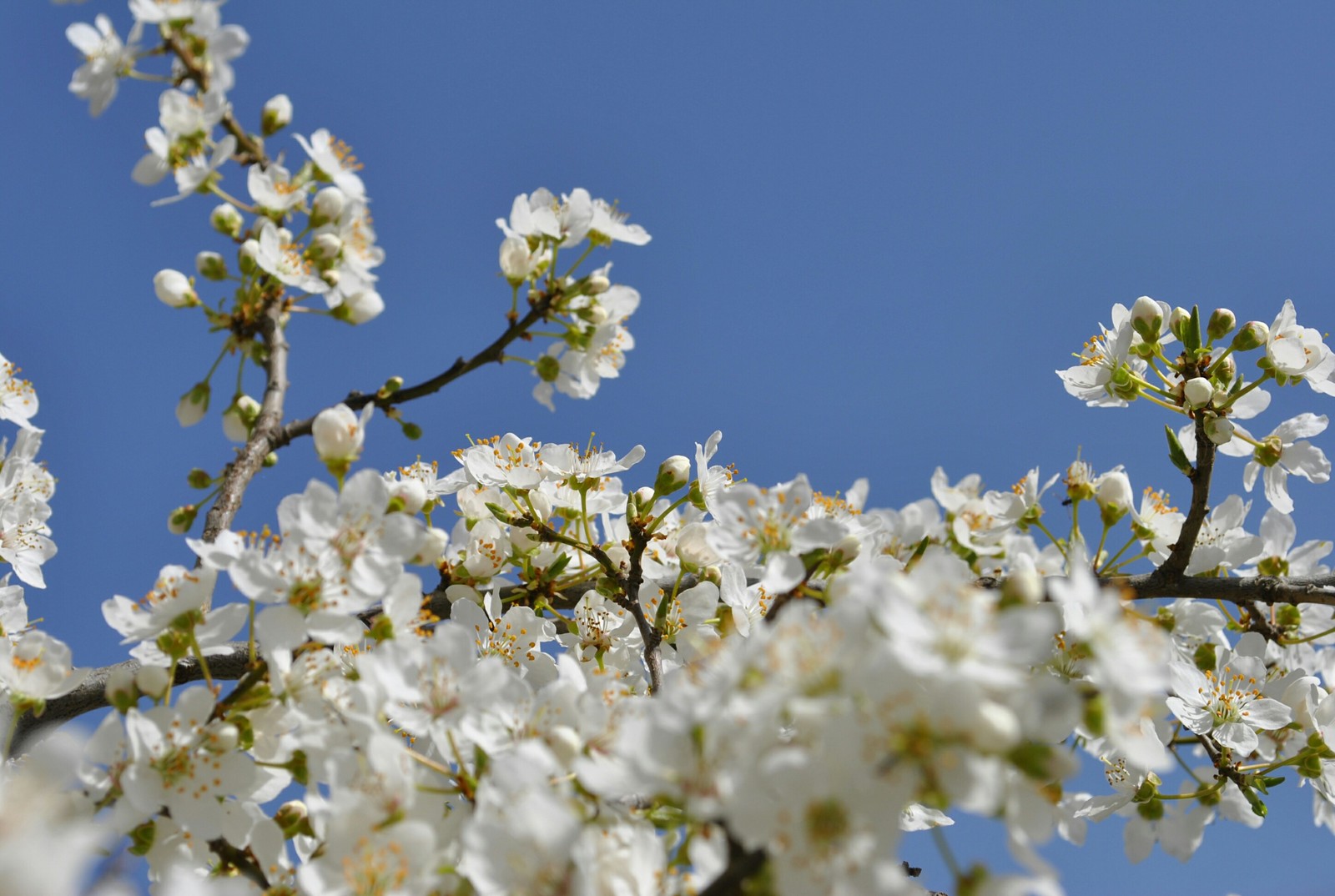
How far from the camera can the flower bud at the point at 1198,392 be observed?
113 inches

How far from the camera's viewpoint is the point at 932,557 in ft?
4.79

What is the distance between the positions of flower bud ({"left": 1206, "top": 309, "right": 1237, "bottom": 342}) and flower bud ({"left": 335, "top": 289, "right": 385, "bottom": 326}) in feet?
9.02

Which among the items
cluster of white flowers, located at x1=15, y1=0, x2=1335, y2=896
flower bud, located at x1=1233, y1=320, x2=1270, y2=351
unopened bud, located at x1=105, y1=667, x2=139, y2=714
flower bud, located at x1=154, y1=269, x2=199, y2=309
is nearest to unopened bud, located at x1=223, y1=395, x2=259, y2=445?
cluster of white flowers, located at x1=15, y1=0, x2=1335, y2=896

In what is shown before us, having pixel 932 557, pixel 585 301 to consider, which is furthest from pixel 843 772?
pixel 585 301

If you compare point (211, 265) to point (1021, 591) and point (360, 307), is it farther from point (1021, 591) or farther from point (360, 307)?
point (1021, 591)

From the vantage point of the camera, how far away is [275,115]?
2826mm

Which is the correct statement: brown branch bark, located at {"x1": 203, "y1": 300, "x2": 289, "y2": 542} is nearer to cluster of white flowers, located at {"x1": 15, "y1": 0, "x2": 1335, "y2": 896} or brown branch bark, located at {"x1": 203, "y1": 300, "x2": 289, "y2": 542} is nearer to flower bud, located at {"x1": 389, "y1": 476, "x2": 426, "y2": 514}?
cluster of white flowers, located at {"x1": 15, "y1": 0, "x2": 1335, "y2": 896}

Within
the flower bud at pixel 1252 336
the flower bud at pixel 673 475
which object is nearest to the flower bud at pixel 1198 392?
the flower bud at pixel 1252 336

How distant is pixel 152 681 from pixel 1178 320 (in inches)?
127

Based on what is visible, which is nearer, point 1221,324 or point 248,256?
point 248,256

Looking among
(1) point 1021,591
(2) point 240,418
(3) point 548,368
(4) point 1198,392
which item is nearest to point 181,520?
(2) point 240,418

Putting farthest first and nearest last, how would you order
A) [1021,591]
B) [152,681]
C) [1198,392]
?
[1198,392]
[152,681]
[1021,591]

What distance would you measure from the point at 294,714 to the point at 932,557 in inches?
58.8

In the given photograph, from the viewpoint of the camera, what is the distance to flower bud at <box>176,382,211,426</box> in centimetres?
279
